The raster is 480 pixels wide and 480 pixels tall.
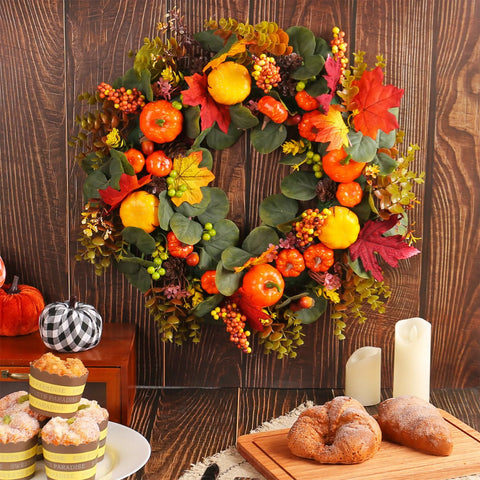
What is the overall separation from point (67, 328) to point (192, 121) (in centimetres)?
44

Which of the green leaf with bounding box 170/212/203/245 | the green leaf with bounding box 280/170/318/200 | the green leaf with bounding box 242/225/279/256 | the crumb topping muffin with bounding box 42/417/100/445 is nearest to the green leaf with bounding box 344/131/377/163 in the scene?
the green leaf with bounding box 280/170/318/200

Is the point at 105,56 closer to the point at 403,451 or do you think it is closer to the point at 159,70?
the point at 159,70

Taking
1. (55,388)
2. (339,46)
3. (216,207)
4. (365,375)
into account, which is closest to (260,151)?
(216,207)

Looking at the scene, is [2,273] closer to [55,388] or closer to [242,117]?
[55,388]

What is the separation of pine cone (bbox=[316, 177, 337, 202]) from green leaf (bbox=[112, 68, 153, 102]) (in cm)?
35

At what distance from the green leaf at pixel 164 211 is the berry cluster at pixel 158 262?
5 cm

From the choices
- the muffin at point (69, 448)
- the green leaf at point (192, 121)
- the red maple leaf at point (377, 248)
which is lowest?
the muffin at point (69, 448)

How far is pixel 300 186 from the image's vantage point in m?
1.32

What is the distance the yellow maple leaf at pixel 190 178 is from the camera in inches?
50.3

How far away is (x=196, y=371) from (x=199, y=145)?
18.4 inches

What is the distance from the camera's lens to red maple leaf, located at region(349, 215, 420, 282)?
1294 millimetres

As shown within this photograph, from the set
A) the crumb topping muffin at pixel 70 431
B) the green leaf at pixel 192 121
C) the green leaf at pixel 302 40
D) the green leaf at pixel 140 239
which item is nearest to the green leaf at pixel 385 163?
the green leaf at pixel 302 40

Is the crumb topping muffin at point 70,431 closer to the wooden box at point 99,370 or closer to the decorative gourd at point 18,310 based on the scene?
the wooden box at point 99,370

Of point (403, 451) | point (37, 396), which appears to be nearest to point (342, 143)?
point (403, 451)
